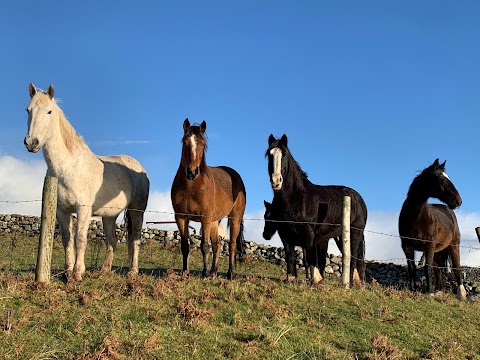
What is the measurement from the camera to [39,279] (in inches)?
324

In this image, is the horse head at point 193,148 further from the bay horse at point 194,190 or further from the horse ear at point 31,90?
the horse ear at point 31,90

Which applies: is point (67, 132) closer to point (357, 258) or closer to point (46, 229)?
point (46, 229)

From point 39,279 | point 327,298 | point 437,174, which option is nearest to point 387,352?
point 327,298

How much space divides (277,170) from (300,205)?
1056 millimetres

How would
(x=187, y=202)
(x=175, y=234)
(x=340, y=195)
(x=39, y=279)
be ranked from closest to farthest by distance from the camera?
(x=39, y=279), (x=187, y=202), (x=340, y=195), (x=175, y=234)

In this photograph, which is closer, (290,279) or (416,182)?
(290,279)

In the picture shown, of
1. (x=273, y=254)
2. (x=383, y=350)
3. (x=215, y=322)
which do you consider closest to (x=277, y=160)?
(x=215, y=322)

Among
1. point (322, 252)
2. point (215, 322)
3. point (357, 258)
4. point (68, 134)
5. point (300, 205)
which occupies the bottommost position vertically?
point (215, 322)

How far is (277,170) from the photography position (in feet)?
33.3

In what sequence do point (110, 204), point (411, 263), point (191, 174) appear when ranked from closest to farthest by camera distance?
point (191, 174), point (110, 204), point (411, 263)

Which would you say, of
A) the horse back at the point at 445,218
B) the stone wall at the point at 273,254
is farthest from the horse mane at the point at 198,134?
the stone wall at the point at 273,254

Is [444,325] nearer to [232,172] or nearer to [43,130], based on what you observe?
[232,172]

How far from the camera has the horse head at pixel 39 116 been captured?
8359 millimetres

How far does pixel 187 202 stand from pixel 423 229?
6439mm
